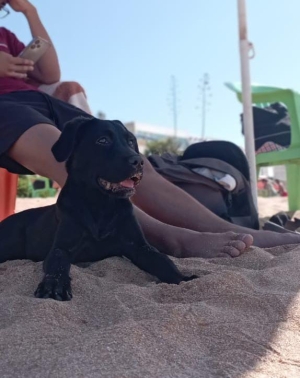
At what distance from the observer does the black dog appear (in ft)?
6.00

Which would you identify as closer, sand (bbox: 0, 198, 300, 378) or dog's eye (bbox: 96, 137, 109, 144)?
sand (bbox: 0, 198, 300, 378)

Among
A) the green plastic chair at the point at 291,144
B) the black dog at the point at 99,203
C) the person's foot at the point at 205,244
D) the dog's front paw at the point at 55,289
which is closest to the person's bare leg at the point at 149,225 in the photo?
the person's foot at the point at 205,244

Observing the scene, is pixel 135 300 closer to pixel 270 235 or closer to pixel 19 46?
pixel 270 235

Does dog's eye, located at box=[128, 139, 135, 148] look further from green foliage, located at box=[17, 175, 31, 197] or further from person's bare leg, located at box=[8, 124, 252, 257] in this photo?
green foliage, located at box=[17, 175, 31, 197]

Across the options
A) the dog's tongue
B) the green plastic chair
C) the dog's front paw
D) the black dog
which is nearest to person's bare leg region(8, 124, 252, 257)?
the black dog

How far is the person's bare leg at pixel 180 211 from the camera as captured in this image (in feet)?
7.98

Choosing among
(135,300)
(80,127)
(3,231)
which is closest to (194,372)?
(135,300)

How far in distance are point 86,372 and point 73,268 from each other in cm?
83

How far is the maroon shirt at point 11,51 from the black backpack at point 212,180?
0.80m

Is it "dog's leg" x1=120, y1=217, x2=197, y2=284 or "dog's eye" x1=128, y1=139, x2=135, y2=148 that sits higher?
"dog's eye" x1=128, y1=139, x2=135, y2=148

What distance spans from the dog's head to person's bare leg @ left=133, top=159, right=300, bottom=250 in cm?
50

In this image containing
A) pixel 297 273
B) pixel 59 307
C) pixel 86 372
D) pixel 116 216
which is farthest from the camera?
pixel 116 216

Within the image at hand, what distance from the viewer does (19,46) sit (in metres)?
2.96

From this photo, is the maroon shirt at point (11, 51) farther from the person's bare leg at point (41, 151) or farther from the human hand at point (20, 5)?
the person's bare leg at point (41, 151)
